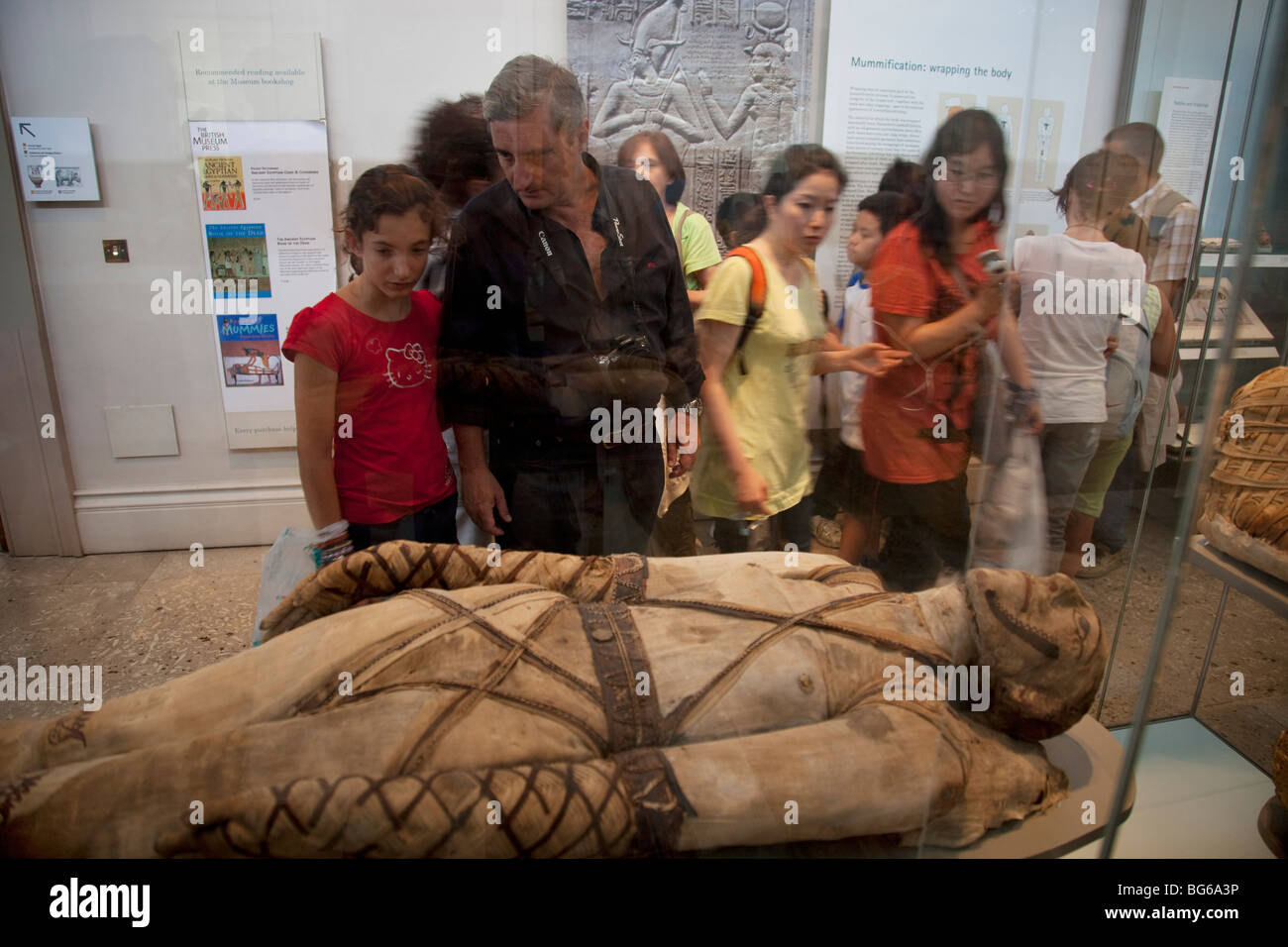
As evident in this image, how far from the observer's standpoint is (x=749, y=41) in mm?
2291

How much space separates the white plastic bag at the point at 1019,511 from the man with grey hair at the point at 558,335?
110cm

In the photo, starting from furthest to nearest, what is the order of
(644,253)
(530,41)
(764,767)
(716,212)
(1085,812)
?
(716,212), (644,253), (530,41), (1085,812), (764,767)

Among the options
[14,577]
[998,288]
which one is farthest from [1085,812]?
[14,577]

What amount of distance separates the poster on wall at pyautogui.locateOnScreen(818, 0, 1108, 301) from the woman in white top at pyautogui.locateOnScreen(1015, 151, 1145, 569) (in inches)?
3.5

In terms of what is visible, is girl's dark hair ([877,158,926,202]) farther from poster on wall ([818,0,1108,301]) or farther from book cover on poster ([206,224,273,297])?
book cover on poster ([206,224,273,297])

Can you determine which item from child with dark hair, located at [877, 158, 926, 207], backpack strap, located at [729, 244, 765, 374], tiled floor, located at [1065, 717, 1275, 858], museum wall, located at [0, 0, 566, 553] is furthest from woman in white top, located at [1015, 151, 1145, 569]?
museum wall, located at [0, 0, 566, 553]

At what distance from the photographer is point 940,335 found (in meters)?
2.39

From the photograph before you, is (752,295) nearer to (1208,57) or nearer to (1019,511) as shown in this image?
(1019,511)

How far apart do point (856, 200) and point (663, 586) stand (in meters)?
1.66

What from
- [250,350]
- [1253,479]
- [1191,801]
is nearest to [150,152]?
[250,350]

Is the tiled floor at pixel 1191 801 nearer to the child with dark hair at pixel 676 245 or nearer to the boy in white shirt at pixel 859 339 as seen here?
the boy in white shirt at pixel 859 339

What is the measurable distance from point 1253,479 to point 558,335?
1957 mm

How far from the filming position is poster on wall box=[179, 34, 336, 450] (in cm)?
193

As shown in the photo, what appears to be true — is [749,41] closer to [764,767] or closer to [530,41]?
[530,41]
